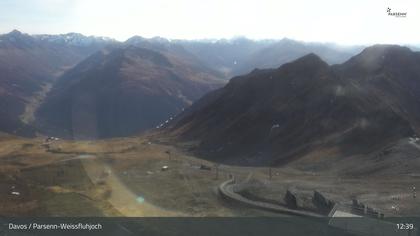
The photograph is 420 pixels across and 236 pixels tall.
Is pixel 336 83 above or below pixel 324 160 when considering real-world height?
above

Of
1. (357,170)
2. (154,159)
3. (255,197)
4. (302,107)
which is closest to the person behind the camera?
(255,197)

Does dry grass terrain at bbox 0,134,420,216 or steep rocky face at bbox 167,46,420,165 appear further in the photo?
steep rocky face at bbox 167,46,420,165

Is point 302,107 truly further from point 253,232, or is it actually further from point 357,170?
point 253,232

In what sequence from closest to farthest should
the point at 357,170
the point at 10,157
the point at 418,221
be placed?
the point at 418,221
the point at 357,170
the point at 10,157

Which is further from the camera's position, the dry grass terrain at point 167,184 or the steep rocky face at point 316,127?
the steep rocky face at point 316,127

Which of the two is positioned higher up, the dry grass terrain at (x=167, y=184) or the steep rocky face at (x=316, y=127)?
the steep rocky face at (x=316, y=127)

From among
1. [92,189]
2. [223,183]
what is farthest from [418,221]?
[92,189]

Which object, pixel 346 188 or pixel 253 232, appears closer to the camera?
pixel 253 232

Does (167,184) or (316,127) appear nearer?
(167,184)

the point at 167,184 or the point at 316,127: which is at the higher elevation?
the point at 316,127

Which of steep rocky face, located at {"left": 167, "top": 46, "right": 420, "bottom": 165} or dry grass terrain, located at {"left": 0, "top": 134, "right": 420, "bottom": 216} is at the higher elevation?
steep rocky face, located at {"left": 167, "top": 46, "right": 420, "bottom": 165}

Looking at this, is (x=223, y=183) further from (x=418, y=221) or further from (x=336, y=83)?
(x=336, y=83)
